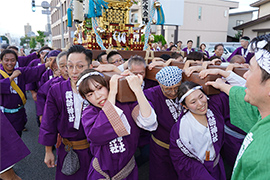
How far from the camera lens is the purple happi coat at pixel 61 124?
2018mm

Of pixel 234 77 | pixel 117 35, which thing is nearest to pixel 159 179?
pixel 234 77

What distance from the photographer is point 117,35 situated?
5.17 m

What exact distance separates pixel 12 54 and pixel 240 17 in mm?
28853

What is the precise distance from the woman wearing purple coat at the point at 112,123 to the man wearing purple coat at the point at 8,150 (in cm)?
53

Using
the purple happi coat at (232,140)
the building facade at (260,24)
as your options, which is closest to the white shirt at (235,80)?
the purple happi coat at (232,140)

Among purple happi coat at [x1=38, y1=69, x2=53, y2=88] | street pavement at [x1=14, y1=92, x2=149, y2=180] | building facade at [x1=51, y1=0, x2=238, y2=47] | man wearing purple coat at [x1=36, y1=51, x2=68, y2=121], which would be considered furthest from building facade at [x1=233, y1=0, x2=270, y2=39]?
man wearing purple coat at [x1=36, y1=51, x2=68, y2=121]

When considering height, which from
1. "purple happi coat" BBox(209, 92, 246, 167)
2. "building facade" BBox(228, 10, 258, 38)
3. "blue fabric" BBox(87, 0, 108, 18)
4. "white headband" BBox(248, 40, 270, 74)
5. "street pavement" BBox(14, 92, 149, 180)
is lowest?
"street pavement" BBox(14, 92, 149, 180)

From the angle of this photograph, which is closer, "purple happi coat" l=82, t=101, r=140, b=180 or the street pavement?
"purple happi coat" l=82, t=101, r=140, b=180

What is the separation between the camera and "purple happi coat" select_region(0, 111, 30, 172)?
4.48 feet

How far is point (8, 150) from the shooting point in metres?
1.40

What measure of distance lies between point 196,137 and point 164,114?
510 mm

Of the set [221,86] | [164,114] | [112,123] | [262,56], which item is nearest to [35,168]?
[164,114]

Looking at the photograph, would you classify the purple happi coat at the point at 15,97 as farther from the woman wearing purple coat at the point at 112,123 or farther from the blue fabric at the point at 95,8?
the woman wearing purple coat at the point at 112,123

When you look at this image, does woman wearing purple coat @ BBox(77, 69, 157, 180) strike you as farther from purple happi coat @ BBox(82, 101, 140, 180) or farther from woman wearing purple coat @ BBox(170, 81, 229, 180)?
woman wearing purple coat @ BBox(170, 81, 229, 180)
